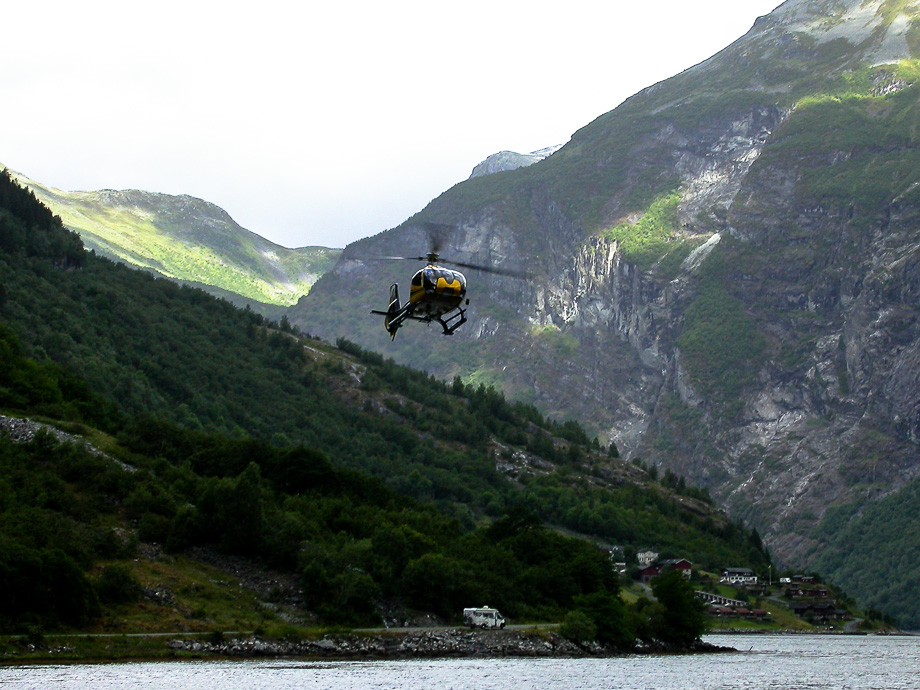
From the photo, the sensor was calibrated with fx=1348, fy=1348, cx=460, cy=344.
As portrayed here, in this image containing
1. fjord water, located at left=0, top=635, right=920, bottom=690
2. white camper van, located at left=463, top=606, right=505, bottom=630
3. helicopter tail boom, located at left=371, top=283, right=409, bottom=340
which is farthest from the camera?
white camper van, located at left=463, top=606, right=505, bottom=630

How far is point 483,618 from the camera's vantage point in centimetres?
13238

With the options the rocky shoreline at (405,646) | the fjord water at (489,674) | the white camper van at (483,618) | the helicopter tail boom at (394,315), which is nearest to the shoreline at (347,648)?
the rocky shoreline at (405,646)

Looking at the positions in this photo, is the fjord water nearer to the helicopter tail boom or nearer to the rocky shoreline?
the rocky shoreline

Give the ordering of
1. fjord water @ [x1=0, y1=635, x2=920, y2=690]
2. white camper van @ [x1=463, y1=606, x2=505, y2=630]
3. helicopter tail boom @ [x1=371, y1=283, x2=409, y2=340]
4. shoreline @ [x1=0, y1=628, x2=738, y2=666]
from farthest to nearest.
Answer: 1. white camper van @ [x1=463, y1=606, x2=505, y2=630]
2. shoreline @ [x1=0, y1=628, x2=738, y2=666]
3. helicopter tail boom @ [x1=371, y1=283, x2=409, y2=340]
4. fjord water @ [x1=0, y1=635, x2=920, y2=690]

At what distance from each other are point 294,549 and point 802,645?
94.4m

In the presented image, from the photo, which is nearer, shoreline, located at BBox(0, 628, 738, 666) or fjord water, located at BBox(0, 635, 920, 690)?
fjord water, located at BBox(0, 635, 920, 690)

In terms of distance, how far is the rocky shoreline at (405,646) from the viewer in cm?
11006

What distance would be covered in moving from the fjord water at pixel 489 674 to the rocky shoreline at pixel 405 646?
7.28 ft

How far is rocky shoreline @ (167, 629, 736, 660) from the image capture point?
361ft

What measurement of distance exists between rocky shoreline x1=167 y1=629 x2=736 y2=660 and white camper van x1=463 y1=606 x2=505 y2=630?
248cm

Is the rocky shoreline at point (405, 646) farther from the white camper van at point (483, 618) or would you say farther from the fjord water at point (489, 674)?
the white camper van at point (483, 618)

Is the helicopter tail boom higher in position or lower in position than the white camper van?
higher

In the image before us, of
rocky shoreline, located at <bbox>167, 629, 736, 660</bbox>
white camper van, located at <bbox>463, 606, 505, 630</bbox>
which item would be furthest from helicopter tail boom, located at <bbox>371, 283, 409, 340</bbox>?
white camper van, located at <bbox>463, 606, 505, 630</bbox>

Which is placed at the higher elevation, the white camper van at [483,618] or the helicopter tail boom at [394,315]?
the helicopter tail boom at [394,315]
